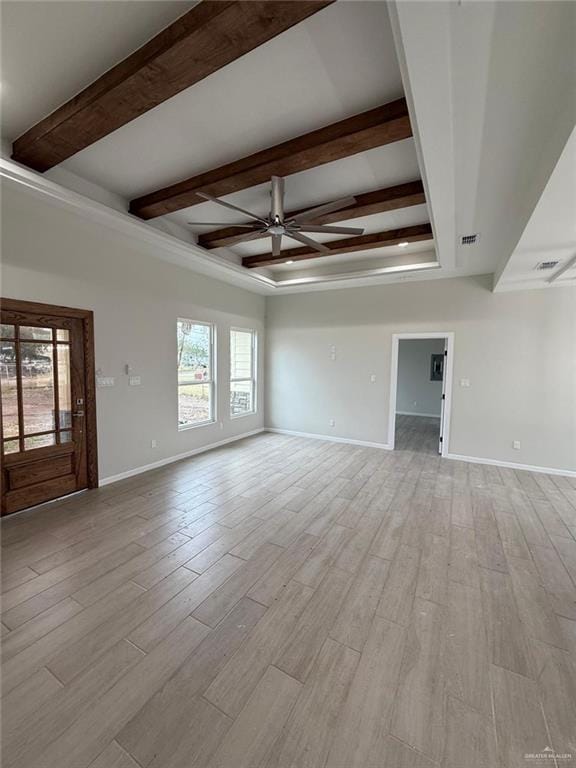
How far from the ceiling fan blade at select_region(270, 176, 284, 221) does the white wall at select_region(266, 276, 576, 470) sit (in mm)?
3225

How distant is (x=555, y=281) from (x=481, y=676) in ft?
15.6

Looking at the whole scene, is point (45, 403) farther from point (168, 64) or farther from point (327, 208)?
point (327, 208)

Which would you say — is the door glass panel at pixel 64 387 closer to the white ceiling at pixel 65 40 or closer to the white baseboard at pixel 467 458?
the white ceiling at pixel 65 40

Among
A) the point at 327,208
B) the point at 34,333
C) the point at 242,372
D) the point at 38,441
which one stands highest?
the point at 327,208

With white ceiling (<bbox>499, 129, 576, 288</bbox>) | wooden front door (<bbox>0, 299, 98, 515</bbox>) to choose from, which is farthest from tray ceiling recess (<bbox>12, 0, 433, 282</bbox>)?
wooden front door (<bbox>0, 299, 98, 515</bbox>)

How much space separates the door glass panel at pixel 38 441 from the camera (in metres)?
3.16

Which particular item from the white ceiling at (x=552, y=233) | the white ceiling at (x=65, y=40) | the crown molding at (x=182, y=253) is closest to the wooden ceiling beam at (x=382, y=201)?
the white ceiling at (x=552, y=233)

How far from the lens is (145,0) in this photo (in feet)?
5.06

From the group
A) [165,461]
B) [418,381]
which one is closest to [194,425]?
[165,461]

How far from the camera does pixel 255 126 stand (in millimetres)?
2385

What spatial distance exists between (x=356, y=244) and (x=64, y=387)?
4.13 meters

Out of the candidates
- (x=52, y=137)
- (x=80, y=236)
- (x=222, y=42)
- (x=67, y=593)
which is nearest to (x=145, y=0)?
(x=222, y=42)

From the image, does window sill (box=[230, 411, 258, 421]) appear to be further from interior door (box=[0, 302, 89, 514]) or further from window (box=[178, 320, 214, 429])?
interior door (box=[0, 302, 89, 514])

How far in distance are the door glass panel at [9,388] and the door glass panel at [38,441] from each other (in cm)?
15
